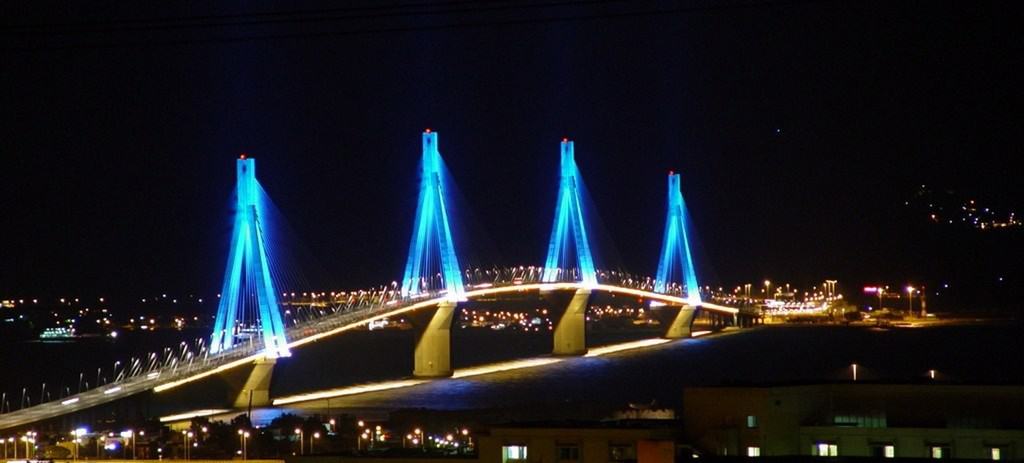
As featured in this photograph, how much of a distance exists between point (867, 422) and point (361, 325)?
833 inches

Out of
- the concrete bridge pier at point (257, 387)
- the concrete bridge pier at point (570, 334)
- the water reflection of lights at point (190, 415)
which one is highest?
the concrete bridge pier at point (570, 334)

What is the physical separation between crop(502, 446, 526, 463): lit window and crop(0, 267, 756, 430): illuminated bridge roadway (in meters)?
12.5

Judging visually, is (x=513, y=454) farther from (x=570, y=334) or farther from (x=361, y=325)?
(x=570, y=334)

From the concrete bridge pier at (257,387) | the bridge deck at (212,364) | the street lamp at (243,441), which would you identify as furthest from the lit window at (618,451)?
the concrete bridge pier at (257,387)

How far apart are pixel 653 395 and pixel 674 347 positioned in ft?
55.0

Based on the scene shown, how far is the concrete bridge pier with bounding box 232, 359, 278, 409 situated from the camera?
24.8 meters

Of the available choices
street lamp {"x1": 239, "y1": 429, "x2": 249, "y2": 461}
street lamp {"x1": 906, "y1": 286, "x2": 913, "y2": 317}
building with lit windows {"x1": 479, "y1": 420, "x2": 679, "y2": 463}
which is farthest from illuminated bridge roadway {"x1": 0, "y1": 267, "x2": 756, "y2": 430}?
street lamp {"x1": 906, "y1": 286, "x2": 913, "y2": 317}

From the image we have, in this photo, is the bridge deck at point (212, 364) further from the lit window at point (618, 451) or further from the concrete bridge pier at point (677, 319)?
the lit window at point (618, 451)

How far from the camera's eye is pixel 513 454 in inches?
341

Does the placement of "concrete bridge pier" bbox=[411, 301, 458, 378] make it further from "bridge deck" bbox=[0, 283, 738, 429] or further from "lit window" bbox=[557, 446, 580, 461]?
"lit window" bbox=[557, 446, 580, 461]

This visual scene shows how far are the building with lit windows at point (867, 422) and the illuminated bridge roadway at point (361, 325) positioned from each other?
13.1m

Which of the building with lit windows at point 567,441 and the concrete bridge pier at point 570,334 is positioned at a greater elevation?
the concrete bridge pier at point 570,334

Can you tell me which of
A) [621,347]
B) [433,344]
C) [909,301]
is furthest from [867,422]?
[909,301]

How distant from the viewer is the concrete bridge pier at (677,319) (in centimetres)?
4700
